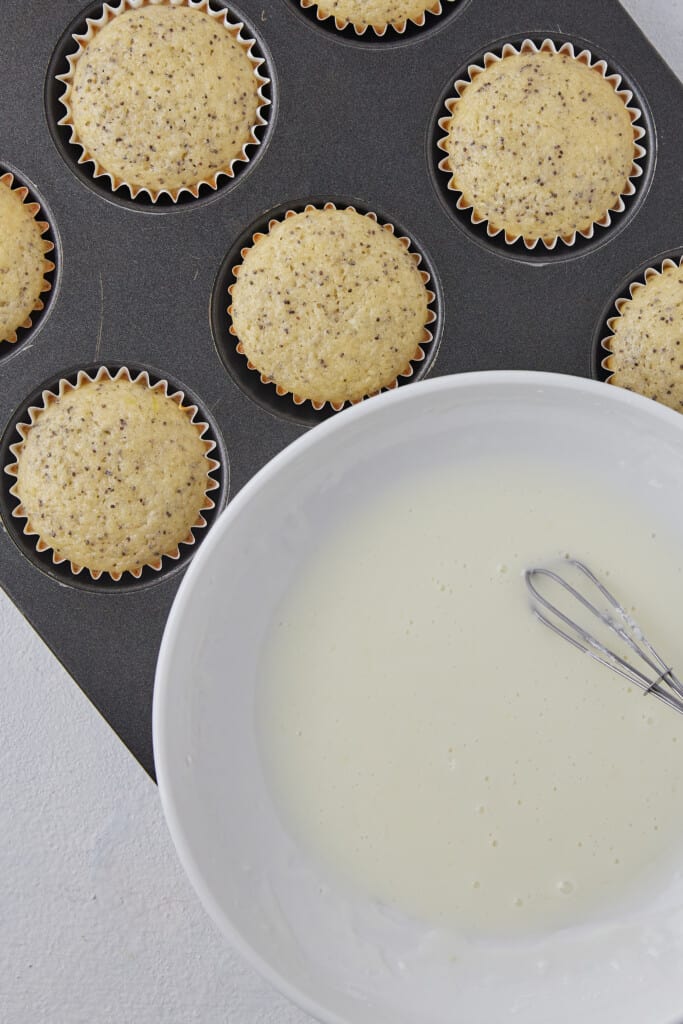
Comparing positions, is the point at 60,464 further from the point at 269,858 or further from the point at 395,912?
the point at 395,912

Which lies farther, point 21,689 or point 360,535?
point 21,689

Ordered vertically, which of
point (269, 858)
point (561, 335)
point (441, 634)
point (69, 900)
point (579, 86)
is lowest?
point (69, 900)

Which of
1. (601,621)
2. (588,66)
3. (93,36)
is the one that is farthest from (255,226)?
(601,621)

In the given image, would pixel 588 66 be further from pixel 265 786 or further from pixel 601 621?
pixel 265 786

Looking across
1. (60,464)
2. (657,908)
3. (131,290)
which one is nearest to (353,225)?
(131,290)

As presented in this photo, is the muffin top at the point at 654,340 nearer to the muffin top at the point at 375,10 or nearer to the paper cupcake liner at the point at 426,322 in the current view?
the paper cupcake liner at the point at 426,322
